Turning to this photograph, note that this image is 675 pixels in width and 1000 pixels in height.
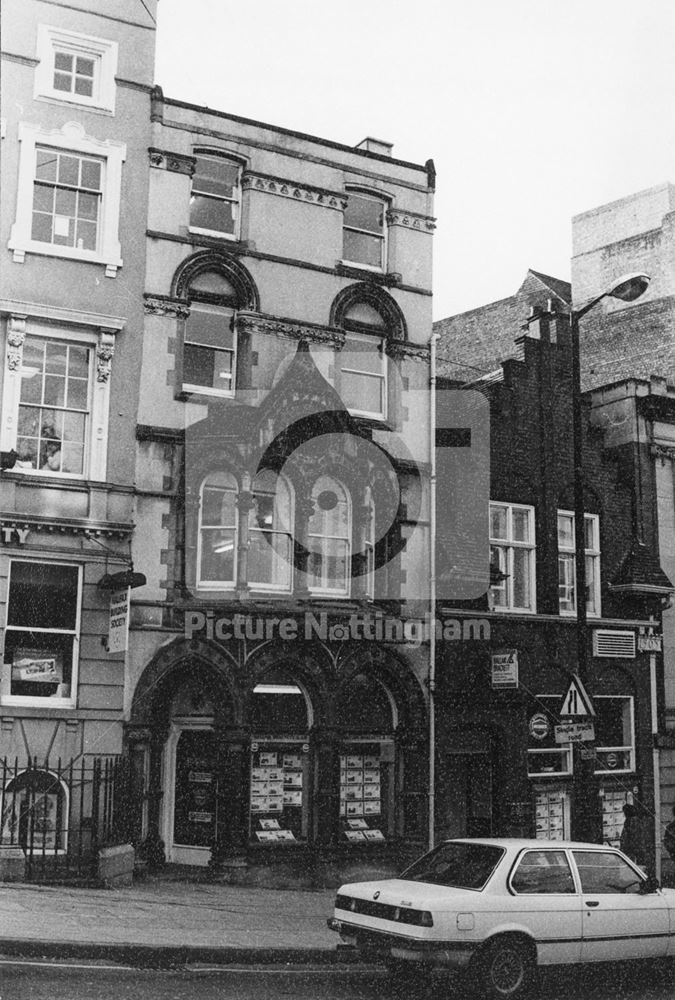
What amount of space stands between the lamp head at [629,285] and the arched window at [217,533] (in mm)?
7124

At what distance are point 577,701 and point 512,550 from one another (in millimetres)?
6386

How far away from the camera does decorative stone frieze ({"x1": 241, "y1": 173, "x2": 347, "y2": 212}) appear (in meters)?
21.4

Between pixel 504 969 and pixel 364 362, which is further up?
pixel 364 362

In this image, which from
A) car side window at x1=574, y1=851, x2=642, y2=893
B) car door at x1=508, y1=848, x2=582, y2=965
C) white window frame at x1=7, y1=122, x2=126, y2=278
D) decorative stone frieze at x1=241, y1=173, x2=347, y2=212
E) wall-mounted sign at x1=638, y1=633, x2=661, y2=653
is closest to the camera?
car door at x1=508, y1=848, x2=582, y2=965

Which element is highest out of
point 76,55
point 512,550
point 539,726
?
point 76,55

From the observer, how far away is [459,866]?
12.3 m

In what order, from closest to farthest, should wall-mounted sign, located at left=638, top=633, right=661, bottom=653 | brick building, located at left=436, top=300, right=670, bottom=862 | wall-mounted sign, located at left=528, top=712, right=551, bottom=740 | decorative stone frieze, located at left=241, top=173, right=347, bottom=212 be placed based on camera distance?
decorative stone frieze, located at left=241, top=173, right=347, bottom=212 → brick building, located at left=436, top=300, right=670, bottom=862 → wall-mounted sign, located at left=528, top=712, right=551, bottom=740 → wall-mounted sign, located at left=638, top=633, right=661, bottom=653

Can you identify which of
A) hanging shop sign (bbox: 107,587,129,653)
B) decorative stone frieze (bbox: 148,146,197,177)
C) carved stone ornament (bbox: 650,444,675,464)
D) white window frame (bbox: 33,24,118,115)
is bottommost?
hanging shop sign (bbox: 107,587,129,653)

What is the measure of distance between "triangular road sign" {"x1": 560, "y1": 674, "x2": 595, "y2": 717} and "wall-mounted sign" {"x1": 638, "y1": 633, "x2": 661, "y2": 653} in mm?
7398

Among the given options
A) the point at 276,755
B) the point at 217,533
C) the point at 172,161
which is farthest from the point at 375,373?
the point at 276,755

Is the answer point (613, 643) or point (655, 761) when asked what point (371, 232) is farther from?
point (655, 761)

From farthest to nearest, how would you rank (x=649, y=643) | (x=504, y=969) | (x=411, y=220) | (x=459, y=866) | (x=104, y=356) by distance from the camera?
(x=649, y=643) < (x=411, y=220) < (x=104, y=356) < (x=459, y=866) < (x=504, y=969)

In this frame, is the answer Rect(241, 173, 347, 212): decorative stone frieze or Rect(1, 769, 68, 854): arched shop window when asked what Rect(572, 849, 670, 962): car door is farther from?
Rect(241, 173, 347, 212): decorative stone frieze

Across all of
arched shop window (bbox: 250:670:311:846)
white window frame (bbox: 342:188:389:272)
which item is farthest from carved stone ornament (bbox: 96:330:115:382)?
arched shop window (bbox: 250:670:311:846)
